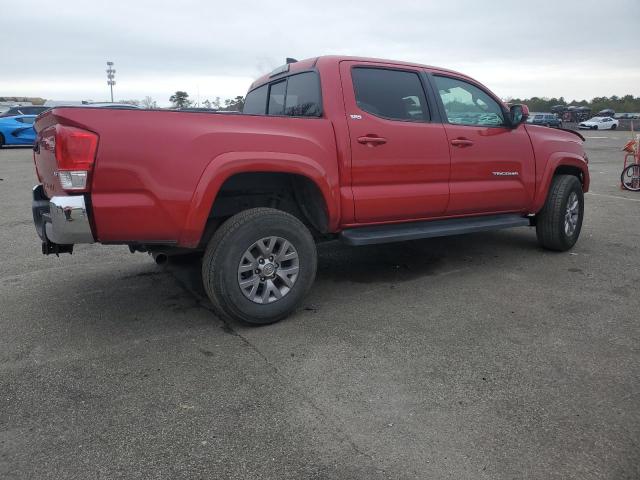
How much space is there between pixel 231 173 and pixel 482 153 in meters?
2.56

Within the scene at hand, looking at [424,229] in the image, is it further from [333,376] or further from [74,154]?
[74,154]

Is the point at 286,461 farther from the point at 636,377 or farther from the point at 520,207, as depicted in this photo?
the point at 520,207

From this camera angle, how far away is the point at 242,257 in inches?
145

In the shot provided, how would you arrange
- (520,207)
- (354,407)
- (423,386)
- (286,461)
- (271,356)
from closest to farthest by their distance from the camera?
(286,461) < (354,407) < (423,386) < (271,356) < (520,207)

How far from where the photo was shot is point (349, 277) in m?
5.09

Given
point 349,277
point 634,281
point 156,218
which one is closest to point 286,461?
point 156,218

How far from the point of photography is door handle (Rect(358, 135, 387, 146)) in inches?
163

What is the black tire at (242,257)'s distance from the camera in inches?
143

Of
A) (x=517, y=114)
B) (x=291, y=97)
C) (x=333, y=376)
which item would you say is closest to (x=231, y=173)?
(x=291, y=97)

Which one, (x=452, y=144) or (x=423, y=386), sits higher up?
(x=452, y=144)

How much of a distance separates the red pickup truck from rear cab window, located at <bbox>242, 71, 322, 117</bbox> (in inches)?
0.7

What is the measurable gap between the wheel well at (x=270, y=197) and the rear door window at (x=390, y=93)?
0.81m

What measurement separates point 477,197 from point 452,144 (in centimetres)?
61

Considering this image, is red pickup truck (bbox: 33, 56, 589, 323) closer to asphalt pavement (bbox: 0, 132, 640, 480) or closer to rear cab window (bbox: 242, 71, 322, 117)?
rear cab window (bbox: 242, 71, 322, 117)
